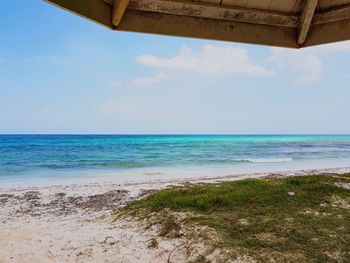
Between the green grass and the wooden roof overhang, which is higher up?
the wooden roof overhang

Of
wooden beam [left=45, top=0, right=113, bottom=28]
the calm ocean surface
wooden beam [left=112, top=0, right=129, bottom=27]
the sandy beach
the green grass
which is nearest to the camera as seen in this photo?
wooden beam [left=45, top=0, right=113, bottom=28]

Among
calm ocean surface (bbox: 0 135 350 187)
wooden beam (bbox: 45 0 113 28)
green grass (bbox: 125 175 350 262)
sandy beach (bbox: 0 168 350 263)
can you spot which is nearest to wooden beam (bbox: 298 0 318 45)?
wooden beam (bbox: 45 0 113 28)

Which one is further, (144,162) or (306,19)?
(144,162)

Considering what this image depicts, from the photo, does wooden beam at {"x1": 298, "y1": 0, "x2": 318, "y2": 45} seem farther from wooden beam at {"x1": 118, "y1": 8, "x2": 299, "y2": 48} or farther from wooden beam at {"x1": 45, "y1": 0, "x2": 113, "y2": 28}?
wooden beam at {"x1": 45, "y1": 0, "x2": 113, "y2": 28}

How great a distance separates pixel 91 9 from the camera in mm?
2783

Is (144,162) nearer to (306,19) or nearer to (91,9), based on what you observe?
(306,19)

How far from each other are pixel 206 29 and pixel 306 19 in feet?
3.19

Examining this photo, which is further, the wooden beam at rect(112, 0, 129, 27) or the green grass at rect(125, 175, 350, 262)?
the green grass at rect(125, 175, 350, 262)

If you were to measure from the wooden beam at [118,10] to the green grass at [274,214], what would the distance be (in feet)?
11.3

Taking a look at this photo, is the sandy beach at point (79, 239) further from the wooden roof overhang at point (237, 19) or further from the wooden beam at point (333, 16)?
the wooden beam at point (333, 16)

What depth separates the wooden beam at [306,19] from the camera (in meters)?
3.25

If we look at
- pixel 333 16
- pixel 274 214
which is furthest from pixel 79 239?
pixel 333 16

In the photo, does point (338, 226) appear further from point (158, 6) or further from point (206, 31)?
point (158, 6)

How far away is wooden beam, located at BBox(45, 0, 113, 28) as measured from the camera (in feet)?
8.09
